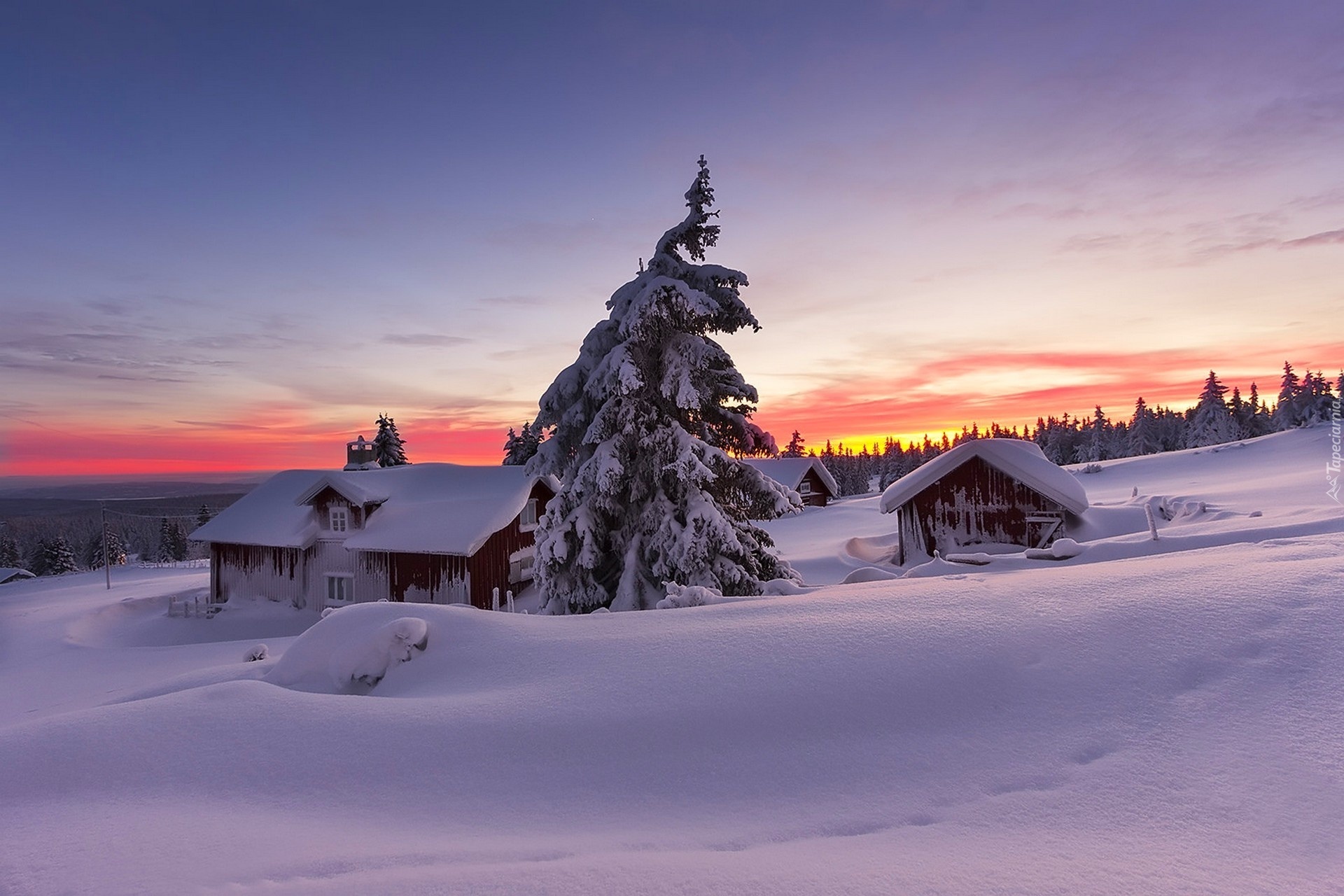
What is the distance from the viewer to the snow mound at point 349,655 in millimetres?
6047

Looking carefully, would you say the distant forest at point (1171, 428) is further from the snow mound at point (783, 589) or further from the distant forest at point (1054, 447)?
the snow mound at point (783, 589)

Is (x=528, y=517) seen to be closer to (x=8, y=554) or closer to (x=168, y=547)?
(x=168, y=547)

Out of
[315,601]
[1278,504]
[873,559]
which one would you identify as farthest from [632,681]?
[315,601]

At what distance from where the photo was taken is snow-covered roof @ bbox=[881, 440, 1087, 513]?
1853 centimetres

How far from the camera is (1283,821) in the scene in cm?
287

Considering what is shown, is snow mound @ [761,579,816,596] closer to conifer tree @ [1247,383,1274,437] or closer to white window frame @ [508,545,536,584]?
white window frame @ [508,545,536,584]

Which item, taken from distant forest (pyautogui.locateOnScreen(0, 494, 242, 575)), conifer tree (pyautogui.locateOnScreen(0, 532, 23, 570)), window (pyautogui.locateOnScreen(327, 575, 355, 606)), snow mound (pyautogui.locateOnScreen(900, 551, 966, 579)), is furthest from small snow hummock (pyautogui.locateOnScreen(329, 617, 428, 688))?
conifer tree (pyautogui.locateOnScreen(0, 532, 23, 570))

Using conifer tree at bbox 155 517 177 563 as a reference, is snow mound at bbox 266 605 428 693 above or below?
above

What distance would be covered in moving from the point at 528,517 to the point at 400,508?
5.78m

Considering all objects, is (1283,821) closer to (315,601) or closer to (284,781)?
(284,781)

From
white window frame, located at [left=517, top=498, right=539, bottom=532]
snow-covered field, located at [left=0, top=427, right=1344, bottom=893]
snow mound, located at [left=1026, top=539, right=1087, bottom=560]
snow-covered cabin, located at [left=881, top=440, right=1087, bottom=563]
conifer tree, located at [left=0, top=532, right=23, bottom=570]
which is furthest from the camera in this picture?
conifer tree, located at [left=0, top=532, right=23, bottom=570]

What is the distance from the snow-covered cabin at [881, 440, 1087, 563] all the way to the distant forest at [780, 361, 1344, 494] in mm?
29468

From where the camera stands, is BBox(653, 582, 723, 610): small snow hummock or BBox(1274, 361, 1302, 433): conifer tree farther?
BBox(1274, 361, 1302, 433): conifer tree

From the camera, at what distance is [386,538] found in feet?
80.0
